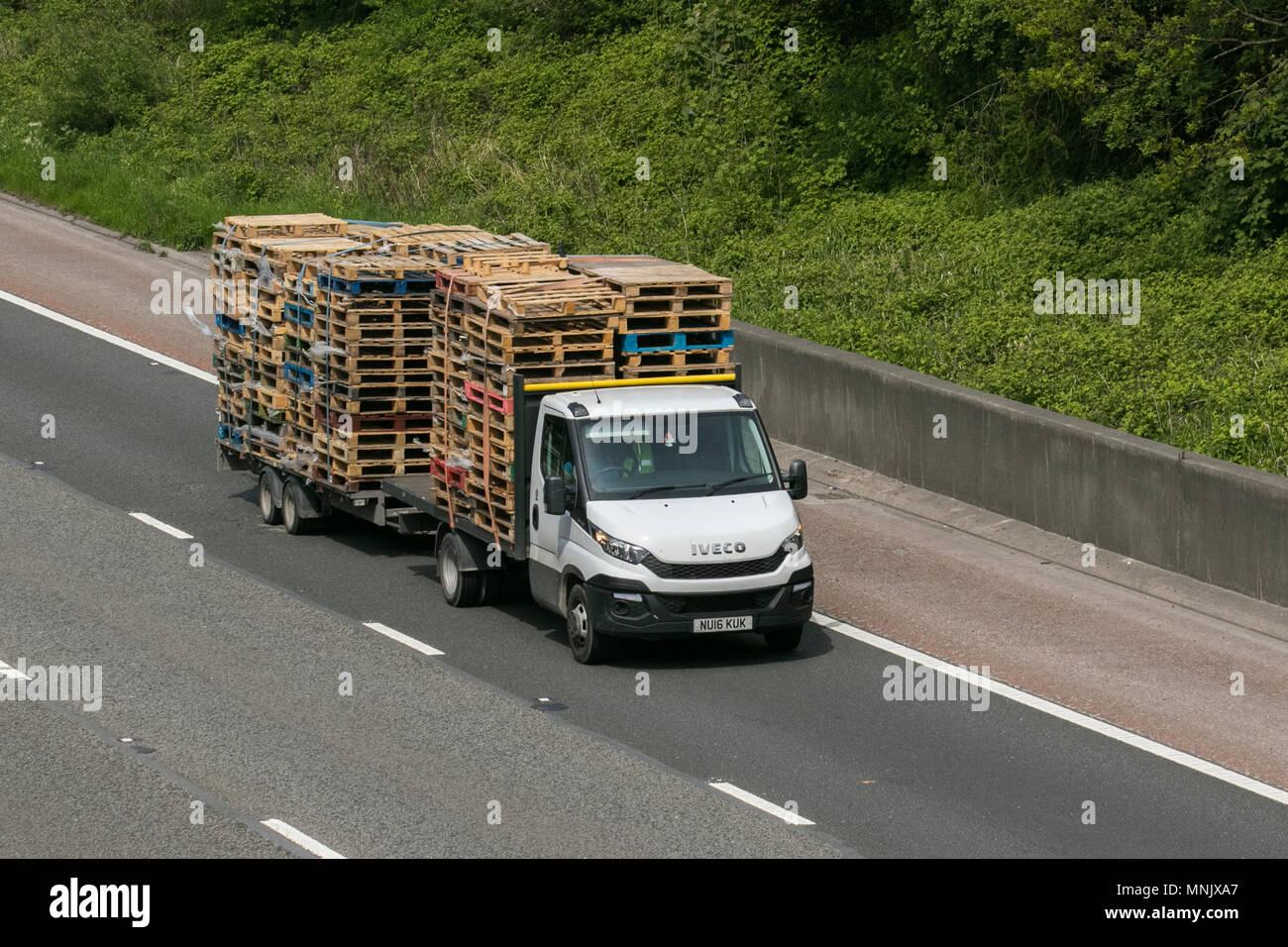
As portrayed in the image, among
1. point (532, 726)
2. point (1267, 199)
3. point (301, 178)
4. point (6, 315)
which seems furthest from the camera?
point (301, 178)

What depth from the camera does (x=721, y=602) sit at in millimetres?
15188

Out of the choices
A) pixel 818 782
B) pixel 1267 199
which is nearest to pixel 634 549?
pixel 818 782

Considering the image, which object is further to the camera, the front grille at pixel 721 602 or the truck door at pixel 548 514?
the truck door at pixel 548 514

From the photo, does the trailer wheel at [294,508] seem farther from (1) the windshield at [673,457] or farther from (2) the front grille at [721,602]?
(2) the front grille at [721,602]

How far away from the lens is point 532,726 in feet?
45.6

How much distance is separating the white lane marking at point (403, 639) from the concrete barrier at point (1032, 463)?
665 centimetres

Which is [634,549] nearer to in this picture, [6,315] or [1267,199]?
[1267,199]

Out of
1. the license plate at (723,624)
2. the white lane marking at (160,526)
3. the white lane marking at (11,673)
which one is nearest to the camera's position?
the white lane marking at (11,673)

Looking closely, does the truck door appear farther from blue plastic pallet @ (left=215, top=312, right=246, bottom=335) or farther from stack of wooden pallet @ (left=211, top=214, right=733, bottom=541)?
blue plastic pallet @ (left=215, top=312, right=246, bottom=335)

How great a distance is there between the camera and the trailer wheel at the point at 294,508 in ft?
62.7

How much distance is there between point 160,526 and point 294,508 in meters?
1.35

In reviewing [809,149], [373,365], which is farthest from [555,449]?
[809,149]

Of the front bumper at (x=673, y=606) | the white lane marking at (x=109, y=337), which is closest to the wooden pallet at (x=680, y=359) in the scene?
the front bumper at (x=673, y=606)

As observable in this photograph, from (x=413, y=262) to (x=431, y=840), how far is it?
7986mm
